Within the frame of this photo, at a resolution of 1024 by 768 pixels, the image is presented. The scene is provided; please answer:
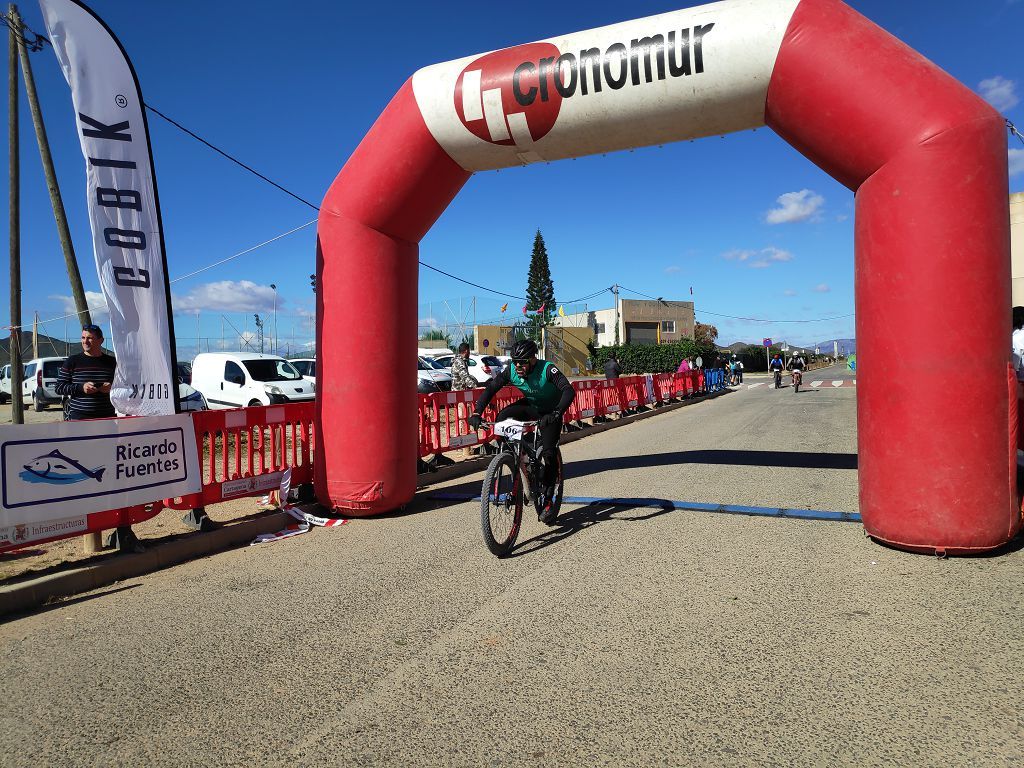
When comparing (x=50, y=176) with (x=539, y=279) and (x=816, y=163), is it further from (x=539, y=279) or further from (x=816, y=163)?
(x=539, y=279)

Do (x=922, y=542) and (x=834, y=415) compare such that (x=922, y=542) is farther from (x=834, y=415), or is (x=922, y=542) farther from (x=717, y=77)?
(x=834, y=415)

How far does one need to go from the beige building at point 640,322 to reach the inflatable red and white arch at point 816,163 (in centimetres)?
6212

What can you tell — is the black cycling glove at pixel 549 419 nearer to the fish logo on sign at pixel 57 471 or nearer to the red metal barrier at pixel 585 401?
the fish logo on sign at pixel 57 471

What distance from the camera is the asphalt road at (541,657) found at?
8.60 feet

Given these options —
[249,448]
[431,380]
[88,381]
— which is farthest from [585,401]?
[88,381]

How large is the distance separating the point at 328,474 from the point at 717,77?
17.2 feet

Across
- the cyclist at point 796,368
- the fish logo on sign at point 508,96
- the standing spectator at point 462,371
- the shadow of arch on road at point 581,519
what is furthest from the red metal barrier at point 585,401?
the cyclist at point 796,368

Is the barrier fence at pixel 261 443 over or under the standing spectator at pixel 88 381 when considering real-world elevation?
under

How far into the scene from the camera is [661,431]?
14258 mm

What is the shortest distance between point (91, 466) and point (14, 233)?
37.9ft

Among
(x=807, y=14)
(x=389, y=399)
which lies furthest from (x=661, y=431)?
(x=807, y=14)

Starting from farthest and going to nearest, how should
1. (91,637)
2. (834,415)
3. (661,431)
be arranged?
1. (834,415)
2. (661,431)
3. (91,637)

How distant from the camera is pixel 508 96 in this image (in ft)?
20.6

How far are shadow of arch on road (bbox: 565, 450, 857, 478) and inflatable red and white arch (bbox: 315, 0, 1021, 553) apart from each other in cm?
358
